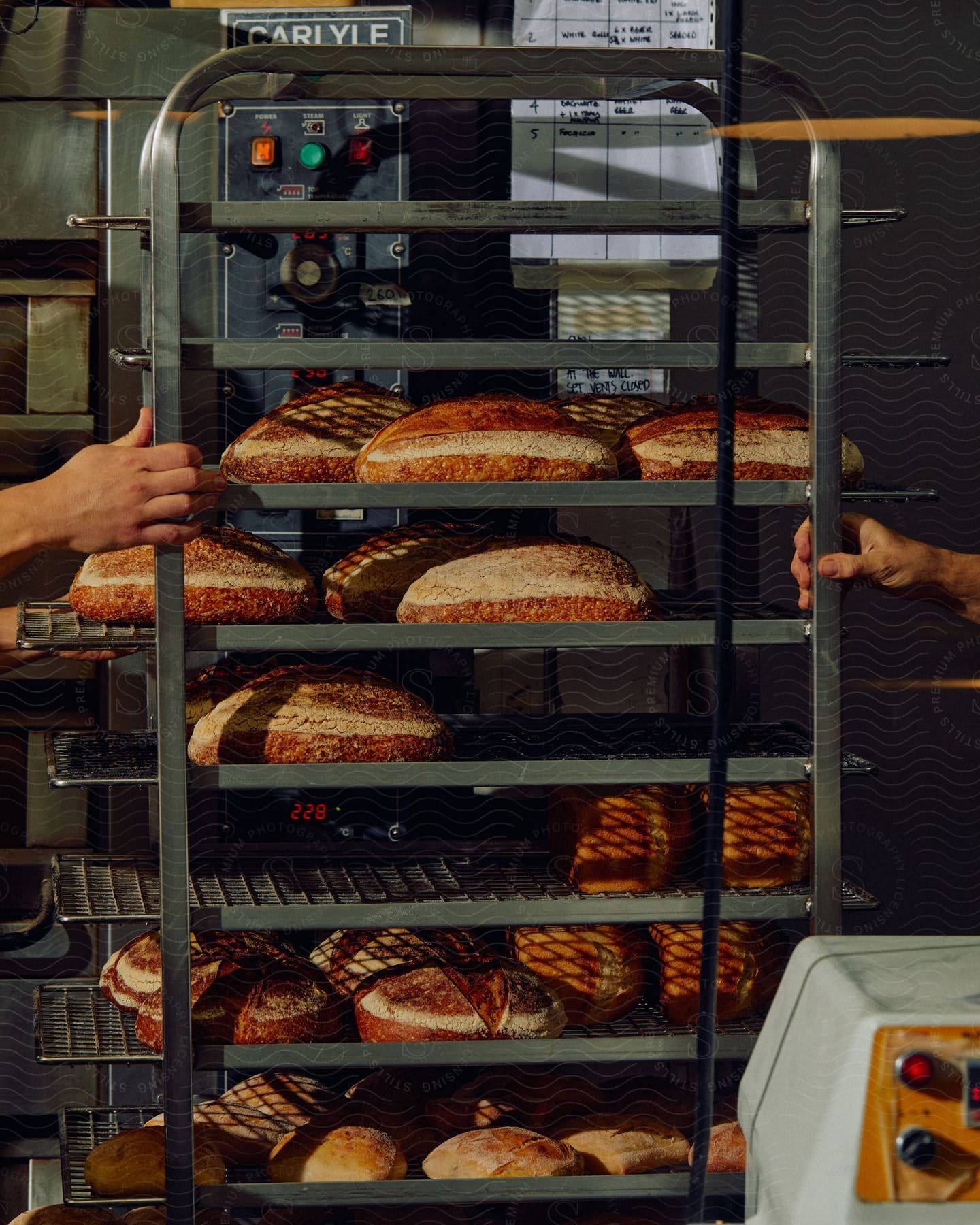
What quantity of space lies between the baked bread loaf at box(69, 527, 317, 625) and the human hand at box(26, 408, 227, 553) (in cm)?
12

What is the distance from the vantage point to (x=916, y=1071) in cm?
99

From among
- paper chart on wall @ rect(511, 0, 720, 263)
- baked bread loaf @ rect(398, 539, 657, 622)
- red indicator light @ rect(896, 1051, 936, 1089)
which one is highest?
paper chart on wall @ rect(511, 0, 720, 263)

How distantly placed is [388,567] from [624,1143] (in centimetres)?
73

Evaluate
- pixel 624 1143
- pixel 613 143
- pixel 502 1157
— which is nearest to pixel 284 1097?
pixel 502 1157

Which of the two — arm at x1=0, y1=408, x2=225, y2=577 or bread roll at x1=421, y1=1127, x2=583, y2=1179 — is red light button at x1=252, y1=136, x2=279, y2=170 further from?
bread roll at x1=421, y1=1127, x2=583, y2=1179

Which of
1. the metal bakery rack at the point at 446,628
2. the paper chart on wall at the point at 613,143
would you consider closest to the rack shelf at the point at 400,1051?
the metal bakery rack at the point at 446,628

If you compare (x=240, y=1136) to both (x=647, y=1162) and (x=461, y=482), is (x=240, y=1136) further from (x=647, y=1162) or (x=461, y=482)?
(x=461, y=482)

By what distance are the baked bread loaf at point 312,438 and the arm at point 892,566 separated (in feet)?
1.71

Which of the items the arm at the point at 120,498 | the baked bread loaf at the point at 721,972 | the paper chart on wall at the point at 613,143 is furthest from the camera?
the paper chart on wall at the point at 613,143

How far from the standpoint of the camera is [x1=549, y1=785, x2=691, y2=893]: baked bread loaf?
4.82 feet

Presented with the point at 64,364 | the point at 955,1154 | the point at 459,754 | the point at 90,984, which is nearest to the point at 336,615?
the point at 459,754

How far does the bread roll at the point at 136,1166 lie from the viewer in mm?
1374

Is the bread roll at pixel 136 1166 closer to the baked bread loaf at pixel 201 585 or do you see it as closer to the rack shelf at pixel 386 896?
the rack shelf at pixel 386 896

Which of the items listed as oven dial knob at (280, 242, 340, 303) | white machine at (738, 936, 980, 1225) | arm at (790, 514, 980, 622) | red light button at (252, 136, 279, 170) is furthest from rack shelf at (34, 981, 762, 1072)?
red light button at (252, 136, 279, 170)
